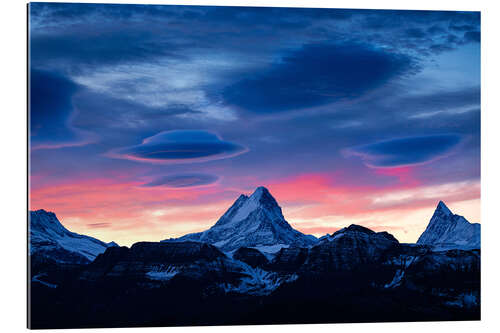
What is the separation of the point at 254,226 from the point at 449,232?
4515mm

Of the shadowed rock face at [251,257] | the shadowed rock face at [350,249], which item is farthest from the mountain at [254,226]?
the shadowed rock face at [350,249]

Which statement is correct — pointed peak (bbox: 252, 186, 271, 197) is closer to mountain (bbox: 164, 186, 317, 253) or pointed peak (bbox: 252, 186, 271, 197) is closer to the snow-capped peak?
mountain (bbox: 164, 186, 317, 253)

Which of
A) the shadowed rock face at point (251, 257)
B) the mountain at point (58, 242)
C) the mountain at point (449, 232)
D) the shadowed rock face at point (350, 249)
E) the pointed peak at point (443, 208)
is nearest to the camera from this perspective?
the mountain at point (58, 242)

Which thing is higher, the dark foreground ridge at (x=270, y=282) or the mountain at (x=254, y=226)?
the mountain at (x=254, y=226)

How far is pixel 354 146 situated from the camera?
1883 cm

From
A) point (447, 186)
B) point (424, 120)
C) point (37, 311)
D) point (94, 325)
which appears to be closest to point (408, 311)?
point (447, 186)

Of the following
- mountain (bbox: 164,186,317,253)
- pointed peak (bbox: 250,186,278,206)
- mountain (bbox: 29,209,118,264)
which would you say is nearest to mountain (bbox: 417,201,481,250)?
mountain (bbox: 164,186,317,253)

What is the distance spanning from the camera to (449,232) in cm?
1847

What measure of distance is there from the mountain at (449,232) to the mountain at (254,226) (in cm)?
275

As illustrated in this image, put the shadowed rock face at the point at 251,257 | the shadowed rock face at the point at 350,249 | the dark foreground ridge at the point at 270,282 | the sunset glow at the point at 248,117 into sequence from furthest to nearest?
1. the shadowed rock face at the point at 251,257
2. the shadowed rock face at the point at 350,249
3. the dark foreground ridge at the point at 270,282
4. the sunset glow at the point at 248,117

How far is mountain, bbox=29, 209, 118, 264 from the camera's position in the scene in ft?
56.9

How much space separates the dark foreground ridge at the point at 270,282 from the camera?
18.1m

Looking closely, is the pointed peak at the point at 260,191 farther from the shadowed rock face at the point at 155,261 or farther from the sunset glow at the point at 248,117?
the shadowed rock face at the point at 155,261

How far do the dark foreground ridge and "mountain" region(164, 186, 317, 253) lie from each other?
9cm
